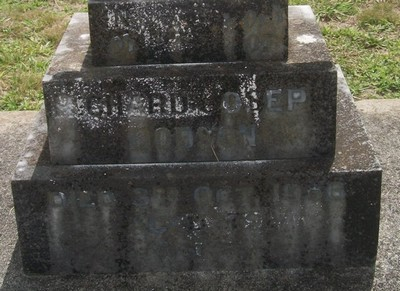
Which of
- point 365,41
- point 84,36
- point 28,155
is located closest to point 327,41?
point 365,41

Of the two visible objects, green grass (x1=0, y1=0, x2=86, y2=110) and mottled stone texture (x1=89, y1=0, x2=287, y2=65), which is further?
green grass (x1=0, y1=0, x2=86, y2=110)

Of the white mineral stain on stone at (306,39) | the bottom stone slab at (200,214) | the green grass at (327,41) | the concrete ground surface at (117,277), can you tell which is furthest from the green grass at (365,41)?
the bottom stone slab at (200,214)

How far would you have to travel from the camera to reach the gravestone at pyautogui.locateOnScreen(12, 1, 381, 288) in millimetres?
3246

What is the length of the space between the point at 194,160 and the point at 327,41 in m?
2.69

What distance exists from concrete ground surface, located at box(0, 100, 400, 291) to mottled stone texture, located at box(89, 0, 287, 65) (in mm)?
861

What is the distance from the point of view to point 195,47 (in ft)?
10.8

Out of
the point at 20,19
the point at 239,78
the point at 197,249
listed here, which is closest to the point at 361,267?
the point at 197,249

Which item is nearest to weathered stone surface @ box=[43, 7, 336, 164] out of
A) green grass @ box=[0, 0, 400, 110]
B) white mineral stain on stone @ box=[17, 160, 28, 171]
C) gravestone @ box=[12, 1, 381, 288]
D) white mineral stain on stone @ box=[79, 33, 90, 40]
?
gravestone @ box=[12, 1, 381, 288]

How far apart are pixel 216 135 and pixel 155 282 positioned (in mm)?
615

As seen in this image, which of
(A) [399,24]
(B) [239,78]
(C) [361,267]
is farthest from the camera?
(A) [399,24]

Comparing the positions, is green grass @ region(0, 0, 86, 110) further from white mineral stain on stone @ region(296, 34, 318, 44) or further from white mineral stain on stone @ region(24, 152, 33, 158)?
white mineral stain on stone @ region(296, 34, 318, 44)

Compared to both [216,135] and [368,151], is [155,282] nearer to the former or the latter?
[216,135]

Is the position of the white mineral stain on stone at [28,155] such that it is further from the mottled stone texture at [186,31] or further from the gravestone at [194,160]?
the mottled stone texture at [186,31]

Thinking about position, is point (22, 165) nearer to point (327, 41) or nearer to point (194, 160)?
point (194, 160)
